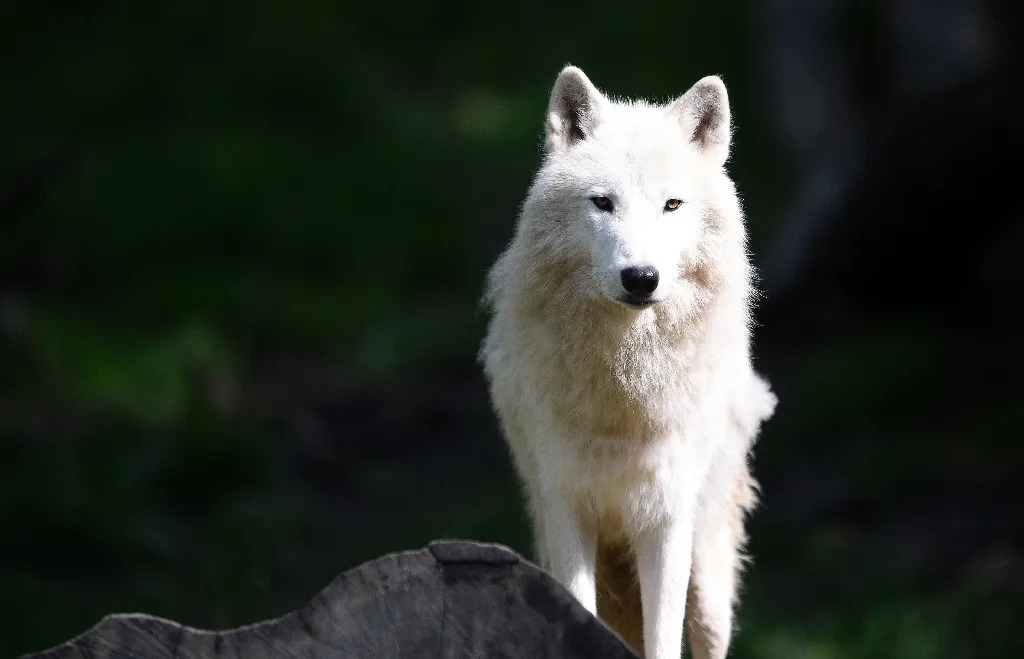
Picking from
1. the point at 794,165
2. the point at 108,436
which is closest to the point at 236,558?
the point at 108,436

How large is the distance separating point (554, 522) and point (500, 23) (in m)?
11.2

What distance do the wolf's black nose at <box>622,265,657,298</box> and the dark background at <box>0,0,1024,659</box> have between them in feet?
13.0

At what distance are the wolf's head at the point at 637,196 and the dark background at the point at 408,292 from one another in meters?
3.73

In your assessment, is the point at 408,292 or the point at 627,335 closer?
the point at 627,335

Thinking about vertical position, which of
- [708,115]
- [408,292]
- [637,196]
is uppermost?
[408,292]

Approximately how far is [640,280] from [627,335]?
1.19ft

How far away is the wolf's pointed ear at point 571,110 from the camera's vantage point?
4543 millimetres

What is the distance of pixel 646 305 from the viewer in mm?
4211

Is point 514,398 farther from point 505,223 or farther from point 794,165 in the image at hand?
point 794,165

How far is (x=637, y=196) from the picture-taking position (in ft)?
14.0

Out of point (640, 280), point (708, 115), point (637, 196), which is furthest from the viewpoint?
point (708, 115)

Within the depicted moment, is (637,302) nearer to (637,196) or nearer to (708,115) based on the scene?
(637,196)

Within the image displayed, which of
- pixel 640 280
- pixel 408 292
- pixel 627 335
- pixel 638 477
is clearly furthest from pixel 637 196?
pixel 408 292

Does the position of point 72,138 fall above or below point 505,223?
above
